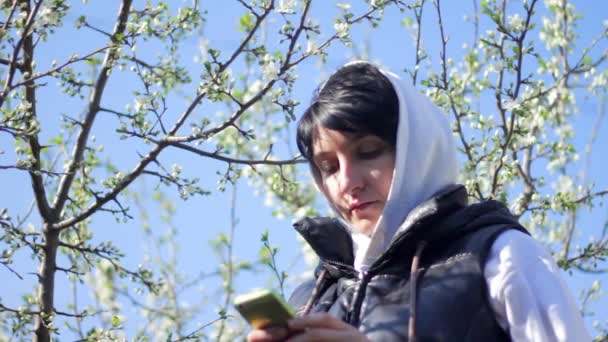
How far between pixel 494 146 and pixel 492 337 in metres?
2.82

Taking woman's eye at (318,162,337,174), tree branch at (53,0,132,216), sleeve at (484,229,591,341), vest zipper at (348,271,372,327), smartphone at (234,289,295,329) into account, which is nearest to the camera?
smartphone at (234,289,295,329)

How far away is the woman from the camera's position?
243 centimetres

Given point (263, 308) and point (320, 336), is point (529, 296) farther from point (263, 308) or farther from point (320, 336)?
point (263, 308)

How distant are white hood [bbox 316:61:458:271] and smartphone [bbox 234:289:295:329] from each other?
606 millimetres

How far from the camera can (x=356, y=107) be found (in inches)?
112

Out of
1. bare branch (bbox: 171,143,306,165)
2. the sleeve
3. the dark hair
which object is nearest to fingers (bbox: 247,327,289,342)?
the sleeve

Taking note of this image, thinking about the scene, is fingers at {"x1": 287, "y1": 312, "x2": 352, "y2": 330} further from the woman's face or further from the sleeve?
the woman's face

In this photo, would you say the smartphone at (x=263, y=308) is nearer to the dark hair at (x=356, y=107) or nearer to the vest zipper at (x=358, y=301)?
the vest zipper at (x=358, y=301)

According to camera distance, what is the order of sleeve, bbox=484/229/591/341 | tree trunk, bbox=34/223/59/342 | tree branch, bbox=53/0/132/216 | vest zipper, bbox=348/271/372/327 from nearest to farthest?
sleeve, bbox=484/229/591/341 < vest zipper, bbox=348/271/372/327 < tree trunk, bbox=34/223/59/342 < tree branch, bbox=53/0/132/216

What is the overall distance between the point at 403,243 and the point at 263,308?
1.91 ft

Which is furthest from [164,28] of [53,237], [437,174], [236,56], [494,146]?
[437,174]

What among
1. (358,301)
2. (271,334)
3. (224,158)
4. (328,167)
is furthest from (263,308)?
(224,158)

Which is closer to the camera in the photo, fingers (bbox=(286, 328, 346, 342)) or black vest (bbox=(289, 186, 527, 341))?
fingers (bbox=(286, 328, 346, 342))

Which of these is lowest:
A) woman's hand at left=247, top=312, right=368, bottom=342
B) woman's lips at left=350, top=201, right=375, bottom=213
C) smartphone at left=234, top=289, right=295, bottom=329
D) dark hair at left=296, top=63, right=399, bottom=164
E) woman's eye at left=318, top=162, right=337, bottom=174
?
woman's hand at left=247, top=312, right=368, bottom=342
